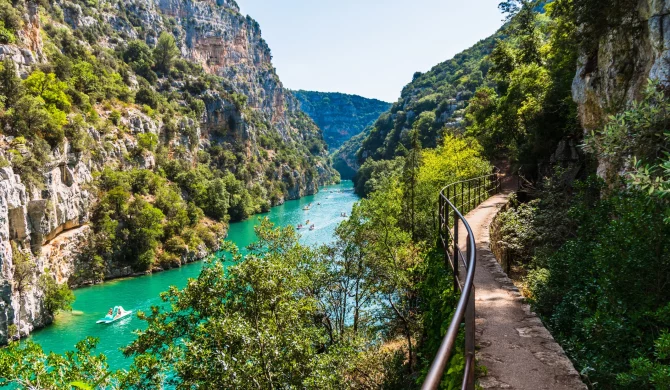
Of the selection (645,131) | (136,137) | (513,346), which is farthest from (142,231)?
(645,131)

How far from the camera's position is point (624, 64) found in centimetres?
917

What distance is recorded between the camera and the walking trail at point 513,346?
3.65 m

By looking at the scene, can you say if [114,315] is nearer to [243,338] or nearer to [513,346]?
[243,338]

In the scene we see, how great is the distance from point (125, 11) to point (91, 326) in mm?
85137

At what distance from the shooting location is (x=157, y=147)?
55.5m

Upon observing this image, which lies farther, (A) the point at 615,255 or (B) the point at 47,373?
(B) the point at 47,373

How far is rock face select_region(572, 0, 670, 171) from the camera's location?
7.37m

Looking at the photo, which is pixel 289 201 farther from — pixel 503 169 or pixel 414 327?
pixel 414 327

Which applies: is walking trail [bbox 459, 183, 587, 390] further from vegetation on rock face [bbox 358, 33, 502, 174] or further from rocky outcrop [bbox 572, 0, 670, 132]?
vegetation on rock face [bbox 358, 33, 502, 174]

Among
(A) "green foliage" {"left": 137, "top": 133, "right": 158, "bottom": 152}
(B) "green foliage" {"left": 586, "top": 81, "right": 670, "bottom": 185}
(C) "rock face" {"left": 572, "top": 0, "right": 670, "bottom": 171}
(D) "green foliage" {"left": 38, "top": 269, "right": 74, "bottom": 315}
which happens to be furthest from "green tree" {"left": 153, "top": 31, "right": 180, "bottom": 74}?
(B) "green foliage" {"left": 586, "top": 81, "right": 670, "bottom": 185}

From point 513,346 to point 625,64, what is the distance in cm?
836

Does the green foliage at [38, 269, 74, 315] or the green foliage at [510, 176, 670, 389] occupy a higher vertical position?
the green foliage at [510, 176, 670, 389]

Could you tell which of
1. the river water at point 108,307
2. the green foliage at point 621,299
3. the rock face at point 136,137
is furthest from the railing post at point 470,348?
the rock face at point 136,137

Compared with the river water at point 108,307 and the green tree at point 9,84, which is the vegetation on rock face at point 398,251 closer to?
the green tree at point 9,84
